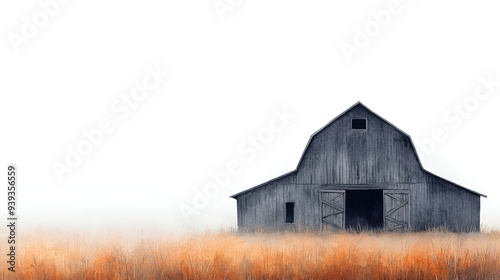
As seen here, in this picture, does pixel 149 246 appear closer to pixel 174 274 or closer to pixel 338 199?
pixel 174 274

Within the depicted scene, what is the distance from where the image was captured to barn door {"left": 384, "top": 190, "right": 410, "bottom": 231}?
2419 cm

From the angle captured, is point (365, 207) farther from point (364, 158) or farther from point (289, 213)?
point (289, 213)

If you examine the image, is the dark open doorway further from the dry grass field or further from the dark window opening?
the dry grass field

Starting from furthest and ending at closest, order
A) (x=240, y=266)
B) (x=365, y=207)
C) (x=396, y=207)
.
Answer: (x=365, y=207), (x=396, y=207), (x=240, y=266)

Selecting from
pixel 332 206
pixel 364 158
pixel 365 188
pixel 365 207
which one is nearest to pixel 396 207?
pixel 365 188

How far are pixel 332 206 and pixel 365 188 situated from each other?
1.72 m

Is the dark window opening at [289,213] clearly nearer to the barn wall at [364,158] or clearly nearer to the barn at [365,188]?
the barn at [365,188]

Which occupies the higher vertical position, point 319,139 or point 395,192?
point 319,139

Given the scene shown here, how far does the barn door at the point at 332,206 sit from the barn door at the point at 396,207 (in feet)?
6.63

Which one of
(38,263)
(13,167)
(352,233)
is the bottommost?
(352,233)

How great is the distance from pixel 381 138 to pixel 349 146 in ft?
4.97

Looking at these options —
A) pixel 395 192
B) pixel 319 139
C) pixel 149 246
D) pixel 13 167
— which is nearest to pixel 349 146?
pixel 319 139

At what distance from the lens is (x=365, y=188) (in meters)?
24.2

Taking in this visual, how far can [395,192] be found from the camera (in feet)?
79.5
